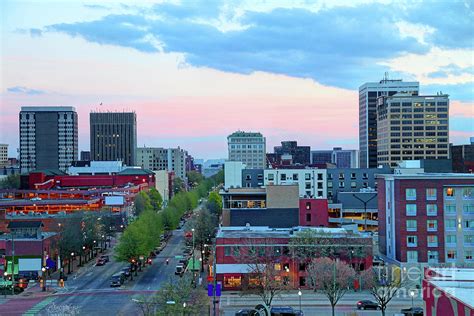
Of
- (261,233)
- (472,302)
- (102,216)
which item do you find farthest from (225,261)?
(102,216)

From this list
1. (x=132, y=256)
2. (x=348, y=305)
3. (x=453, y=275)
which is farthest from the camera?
(x=132, y=256)

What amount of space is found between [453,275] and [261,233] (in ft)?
124

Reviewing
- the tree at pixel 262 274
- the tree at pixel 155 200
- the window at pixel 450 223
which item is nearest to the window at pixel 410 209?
the window at pixel 450 223

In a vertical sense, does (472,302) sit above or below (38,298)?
above

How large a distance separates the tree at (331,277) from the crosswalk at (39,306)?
25.6m

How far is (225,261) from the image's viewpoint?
6862 centimetres

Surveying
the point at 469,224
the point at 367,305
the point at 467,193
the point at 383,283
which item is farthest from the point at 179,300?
the point at 467,193

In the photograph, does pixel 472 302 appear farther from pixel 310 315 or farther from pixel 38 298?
pixel 38 298

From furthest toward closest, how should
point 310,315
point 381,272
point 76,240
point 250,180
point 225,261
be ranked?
point 250,180 < point 76,240 < point 225,261 < point 381,272 < point 310,315

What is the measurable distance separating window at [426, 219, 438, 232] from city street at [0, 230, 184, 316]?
29.9m

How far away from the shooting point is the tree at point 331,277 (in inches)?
2185

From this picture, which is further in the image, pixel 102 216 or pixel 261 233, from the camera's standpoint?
pixel 102 216

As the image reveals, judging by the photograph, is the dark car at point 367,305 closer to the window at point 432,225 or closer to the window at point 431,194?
the window at point 432,225

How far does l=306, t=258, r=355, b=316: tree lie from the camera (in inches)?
2185
